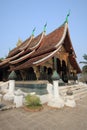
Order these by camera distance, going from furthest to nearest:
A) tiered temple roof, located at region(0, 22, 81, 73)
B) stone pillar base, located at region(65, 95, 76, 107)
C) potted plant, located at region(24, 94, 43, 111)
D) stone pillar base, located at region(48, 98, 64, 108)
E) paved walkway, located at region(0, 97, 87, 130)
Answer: tiered temple roof, located at region(0, 22, 81, 73) → stone pillar base, located at region(65, 95, 76, 107) → stone pillar base, located at region(48, 98, 64, 108) → potted plant, located at region(24, 94, 43, 111) → paved walkway, located at region(0, 97, 87, 130)

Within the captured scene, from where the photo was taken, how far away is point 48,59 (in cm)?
896

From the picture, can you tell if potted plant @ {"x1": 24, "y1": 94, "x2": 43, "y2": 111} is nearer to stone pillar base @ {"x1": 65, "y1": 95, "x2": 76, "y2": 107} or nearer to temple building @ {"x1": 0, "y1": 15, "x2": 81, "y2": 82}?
stone pillar base @ {"x1": 65, "y1": 95, "x2": 76, "y2": 107}

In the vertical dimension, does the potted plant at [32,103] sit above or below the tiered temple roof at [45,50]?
below

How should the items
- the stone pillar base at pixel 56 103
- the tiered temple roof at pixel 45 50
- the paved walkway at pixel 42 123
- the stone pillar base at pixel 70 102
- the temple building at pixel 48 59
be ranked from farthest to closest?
1. the tiered temple roof at pixel 45 50
2. the temple building at pixel 48 59
3. the stone pillar base at pixel 70 102
4. the stone pillar base at pixel 56 103
5. the paved walkway at pixel 42 123

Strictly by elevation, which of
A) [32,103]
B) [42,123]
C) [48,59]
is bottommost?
[42,123]

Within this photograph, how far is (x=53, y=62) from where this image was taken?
10391 millimetres

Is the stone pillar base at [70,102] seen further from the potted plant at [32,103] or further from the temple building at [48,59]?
the temple building at [48,59]

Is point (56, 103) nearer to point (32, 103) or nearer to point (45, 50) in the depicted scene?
point (32, 103)

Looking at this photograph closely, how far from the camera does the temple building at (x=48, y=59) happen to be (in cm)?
949

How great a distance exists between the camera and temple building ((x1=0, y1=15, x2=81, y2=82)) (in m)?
9.49

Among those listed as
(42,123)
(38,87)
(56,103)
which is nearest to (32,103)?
(56,103)

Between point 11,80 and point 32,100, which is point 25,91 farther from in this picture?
point 32,100

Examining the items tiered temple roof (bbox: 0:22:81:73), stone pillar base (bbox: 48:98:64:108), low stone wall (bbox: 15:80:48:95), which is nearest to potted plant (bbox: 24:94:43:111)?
stone pillar base (bbox: 48:98:64:108)

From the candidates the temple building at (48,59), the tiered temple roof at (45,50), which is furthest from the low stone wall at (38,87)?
the tiered temple roof at (45,50)
